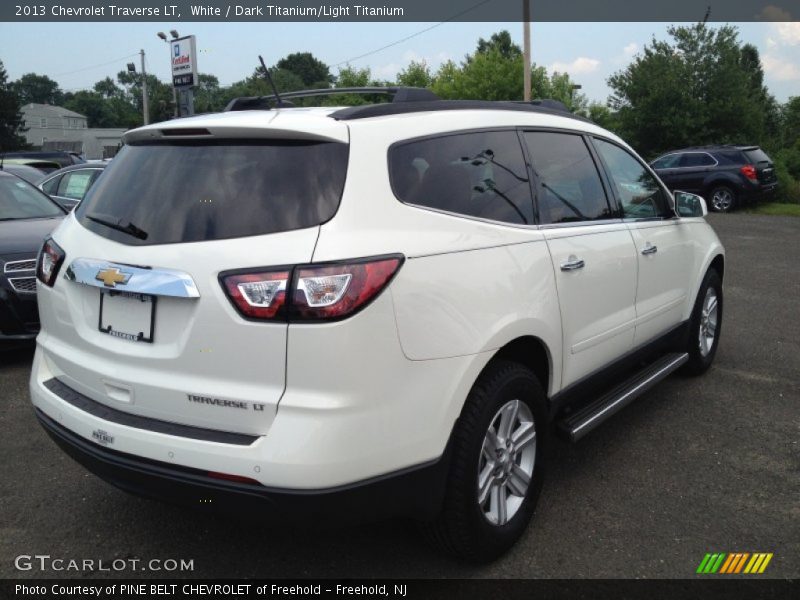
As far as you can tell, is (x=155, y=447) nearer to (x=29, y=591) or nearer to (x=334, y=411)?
(x=334, y=411)

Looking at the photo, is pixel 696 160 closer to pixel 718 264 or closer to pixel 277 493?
pixel 718 264

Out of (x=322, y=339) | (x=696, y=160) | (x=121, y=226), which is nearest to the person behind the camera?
(x=322, y=339)

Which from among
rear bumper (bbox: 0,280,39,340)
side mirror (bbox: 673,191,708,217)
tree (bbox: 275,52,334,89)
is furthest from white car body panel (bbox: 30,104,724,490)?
tree (bbox: 275,52,334,89)

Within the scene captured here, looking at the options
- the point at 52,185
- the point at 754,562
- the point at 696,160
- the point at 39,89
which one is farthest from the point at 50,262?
the point at 39,89

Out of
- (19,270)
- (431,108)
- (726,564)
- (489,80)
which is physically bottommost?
(726,564)

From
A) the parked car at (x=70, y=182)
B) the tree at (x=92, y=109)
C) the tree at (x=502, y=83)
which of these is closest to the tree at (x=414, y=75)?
the tree at (x=502, y=83)

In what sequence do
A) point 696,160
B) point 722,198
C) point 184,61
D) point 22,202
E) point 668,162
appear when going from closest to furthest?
point 22,202
point 184,61
point 696,160
point 722,198
point 668,162

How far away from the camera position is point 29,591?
2783 millimetres

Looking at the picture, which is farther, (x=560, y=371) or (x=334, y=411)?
(x=560, y=371)

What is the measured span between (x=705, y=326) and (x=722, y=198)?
15663mm

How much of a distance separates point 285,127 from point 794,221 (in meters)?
17.9

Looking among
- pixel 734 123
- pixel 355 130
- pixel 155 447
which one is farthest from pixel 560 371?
pixel 734 123

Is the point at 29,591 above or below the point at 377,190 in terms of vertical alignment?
below

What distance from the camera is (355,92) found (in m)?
3.36
